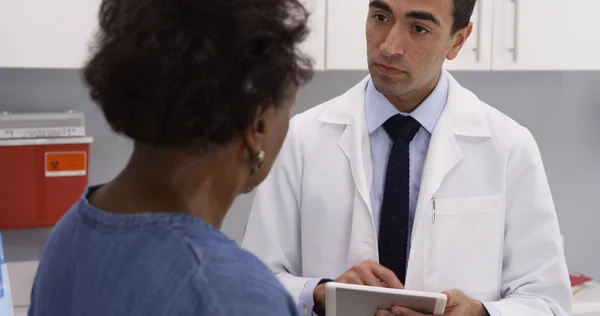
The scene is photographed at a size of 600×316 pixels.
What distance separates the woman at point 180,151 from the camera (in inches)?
27.8

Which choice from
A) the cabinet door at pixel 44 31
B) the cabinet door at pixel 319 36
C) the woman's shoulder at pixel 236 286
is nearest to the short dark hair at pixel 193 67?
the woman's shoulder at pixel 236 286

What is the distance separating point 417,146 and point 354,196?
0.17m

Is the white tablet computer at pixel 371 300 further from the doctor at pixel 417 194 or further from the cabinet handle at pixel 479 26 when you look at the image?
the cabinet handle at pixel 479 26

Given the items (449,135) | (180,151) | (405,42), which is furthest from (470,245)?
(180,151)

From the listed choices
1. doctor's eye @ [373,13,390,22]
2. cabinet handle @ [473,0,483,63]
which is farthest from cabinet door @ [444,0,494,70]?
doctor's eye @ [373,13,390,22]

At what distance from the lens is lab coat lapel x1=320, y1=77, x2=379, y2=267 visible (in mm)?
1619

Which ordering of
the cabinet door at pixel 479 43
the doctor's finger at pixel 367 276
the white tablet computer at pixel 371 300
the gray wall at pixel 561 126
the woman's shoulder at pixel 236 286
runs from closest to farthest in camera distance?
the woman's shoulder at pixel 236 286 < the white tablet computer at pixel 371 300 < the doctor's finger at pixel 367 276 < the cabinet door at pixel 479 43 < the gray wall at pixel 561 126

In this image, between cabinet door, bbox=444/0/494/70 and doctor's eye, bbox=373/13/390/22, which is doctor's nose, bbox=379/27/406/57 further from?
cabinet door, bbox=444/0/494/70

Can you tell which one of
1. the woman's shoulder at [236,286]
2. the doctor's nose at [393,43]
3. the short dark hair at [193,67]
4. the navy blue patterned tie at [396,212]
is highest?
the doctor's nose at [393,43]

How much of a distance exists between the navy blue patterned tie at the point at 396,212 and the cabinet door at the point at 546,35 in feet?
2.62

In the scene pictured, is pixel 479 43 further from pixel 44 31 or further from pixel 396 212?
pixel 44 31

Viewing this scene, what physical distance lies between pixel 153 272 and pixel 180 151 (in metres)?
0.11

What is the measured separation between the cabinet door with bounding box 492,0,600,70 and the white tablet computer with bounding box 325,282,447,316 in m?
1.08

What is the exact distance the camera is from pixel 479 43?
2.29 metres
